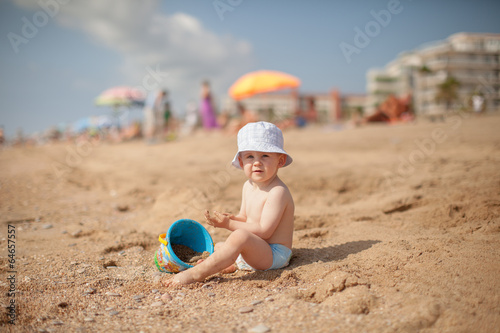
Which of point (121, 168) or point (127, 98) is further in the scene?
point (127, 98)

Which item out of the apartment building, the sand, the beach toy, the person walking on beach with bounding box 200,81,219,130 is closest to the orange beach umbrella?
the person walking on beach with bounding box 200,81,219,130

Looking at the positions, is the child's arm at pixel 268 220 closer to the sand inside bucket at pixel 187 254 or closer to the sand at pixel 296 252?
the sand at pixel 296 252

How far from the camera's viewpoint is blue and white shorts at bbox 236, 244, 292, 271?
2324mm

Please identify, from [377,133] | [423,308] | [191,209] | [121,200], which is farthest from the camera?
[377,133]

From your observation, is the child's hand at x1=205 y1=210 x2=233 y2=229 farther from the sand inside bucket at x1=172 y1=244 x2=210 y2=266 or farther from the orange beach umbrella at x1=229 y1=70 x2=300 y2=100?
the orange beach umbrella at x1=229 y1=70 x2=300 y2=100

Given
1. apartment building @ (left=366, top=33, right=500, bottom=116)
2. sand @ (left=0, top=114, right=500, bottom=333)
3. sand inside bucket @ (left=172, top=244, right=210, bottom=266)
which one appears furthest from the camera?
apartment building @ (left=366, top=33, right=500, bottom=116)

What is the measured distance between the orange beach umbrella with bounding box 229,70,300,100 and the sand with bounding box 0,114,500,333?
7.72m

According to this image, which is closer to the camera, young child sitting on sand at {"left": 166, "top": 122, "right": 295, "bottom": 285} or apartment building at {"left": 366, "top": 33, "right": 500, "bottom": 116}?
young child sitting on sand at {"left": 166, "top": 122, "right": 295, "bottom": 285}

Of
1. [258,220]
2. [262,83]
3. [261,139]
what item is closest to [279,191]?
[258,220]

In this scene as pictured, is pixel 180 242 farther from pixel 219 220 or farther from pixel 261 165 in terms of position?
pixel 261 165

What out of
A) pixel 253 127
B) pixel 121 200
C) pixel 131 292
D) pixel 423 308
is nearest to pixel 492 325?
pixel 423 308

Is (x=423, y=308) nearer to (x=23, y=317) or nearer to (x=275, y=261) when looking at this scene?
(x=275, y=261)

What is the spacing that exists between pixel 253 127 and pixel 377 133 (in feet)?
24.2

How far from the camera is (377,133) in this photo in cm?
891
